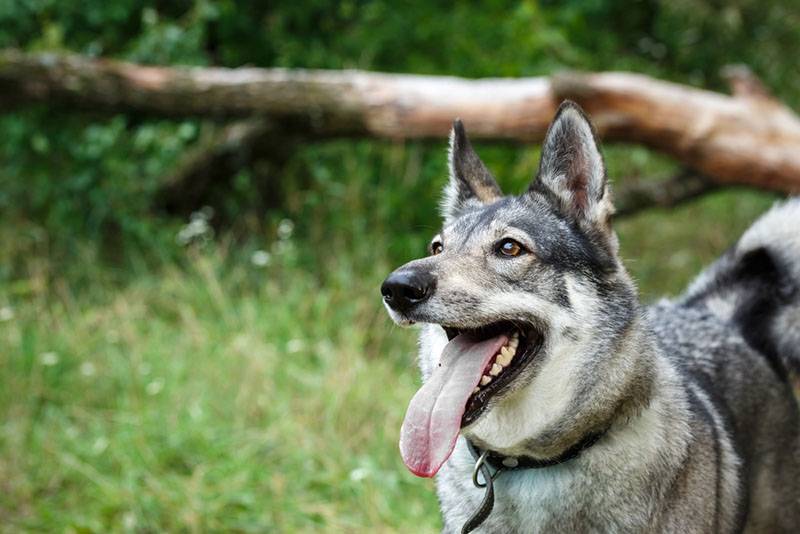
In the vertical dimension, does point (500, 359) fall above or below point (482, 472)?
above

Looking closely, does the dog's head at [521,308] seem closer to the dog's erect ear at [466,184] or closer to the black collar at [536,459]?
the black collar at [536,459]

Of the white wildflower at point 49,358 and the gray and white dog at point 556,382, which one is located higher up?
the gray and white dog at point 556,382

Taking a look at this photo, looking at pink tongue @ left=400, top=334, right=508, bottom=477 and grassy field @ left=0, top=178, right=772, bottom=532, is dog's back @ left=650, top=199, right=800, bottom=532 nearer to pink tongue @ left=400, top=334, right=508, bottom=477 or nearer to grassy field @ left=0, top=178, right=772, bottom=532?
pink tongue @ left=400, top=334, right=508, bottom=477

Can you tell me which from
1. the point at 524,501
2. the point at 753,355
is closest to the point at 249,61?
the point at 753,355

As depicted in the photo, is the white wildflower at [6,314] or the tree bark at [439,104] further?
the tree bark at [439,104]

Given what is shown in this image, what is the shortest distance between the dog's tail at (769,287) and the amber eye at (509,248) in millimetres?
1191

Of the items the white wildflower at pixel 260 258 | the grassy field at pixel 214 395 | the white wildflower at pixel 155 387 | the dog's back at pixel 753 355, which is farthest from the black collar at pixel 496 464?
the white wildflower at pixel 260 258

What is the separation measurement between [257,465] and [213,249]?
2475 millimetres

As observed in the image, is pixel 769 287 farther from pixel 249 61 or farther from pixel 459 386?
pixel 249 61

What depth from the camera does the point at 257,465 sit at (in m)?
4.52

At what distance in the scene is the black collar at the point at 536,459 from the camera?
2.86 meters

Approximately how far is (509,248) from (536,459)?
62 cm

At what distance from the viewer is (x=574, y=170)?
310 centimetres

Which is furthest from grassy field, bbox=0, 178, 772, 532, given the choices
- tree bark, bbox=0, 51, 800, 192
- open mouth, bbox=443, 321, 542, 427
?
open mouth, bbox=443, 321, 542, 427
